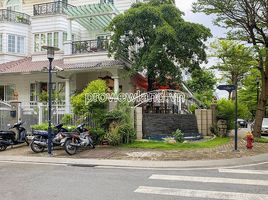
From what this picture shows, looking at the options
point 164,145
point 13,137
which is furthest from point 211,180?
point 13,137

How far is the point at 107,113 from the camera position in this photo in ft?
53.4

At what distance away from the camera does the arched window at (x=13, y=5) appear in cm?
2983

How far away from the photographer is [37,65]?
81.4 ft

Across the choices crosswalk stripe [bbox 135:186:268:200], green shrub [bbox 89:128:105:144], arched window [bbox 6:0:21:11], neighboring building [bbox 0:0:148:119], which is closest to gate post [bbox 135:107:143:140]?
green shrub [bbox 89:128:105:144]

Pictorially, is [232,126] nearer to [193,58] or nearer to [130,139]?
[193,58]

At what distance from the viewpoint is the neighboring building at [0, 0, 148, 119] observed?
22594 mm

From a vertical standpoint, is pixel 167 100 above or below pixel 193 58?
below

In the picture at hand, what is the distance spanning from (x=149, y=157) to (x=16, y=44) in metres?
19.0

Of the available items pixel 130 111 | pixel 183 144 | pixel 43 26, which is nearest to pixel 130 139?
pixel 130 111

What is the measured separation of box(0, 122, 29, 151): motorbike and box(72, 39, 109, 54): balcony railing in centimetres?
833

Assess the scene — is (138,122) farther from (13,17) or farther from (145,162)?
(13,17)

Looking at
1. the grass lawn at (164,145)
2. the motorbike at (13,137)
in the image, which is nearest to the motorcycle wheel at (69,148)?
the grass lawn at (164,145)

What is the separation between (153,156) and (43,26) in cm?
1683

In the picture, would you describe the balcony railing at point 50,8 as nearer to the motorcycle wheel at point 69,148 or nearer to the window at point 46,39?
the window at point 46,39
